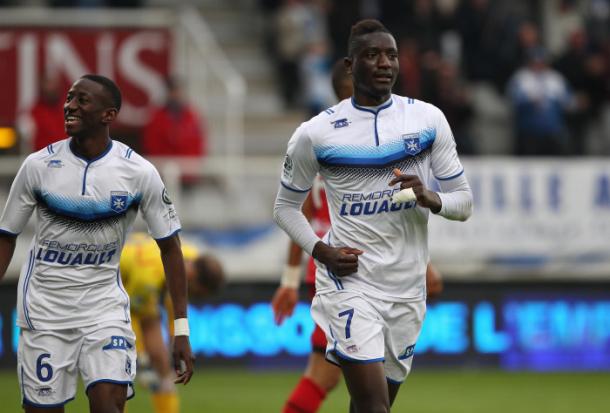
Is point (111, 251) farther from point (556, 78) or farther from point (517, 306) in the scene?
point (556, 78)

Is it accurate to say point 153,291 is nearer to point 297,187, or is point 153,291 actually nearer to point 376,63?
point 297,187

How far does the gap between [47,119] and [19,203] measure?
886 cm

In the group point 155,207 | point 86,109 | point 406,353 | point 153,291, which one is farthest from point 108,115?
point 153,291

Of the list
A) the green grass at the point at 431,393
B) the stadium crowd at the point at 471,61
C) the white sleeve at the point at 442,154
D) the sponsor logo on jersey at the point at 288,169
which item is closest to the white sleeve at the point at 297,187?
the sponsor logo on jersey at the point at 288,169

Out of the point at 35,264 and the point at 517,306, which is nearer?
the point at 35,264

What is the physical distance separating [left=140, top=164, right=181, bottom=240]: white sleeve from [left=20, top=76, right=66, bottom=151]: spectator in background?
864 centimetres

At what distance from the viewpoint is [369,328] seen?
7418mm

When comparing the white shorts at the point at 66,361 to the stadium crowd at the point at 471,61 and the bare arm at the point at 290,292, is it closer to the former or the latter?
the bare arm at the point at 290,292

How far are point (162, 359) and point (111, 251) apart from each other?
131 inches

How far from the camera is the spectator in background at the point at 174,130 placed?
1664 centimetres

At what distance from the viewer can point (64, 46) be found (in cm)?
1844

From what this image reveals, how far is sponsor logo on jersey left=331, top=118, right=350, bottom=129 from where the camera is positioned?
7.61 metres

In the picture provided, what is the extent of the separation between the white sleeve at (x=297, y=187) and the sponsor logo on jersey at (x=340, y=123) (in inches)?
6.3

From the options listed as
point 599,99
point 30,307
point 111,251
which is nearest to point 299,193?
point 111,251
